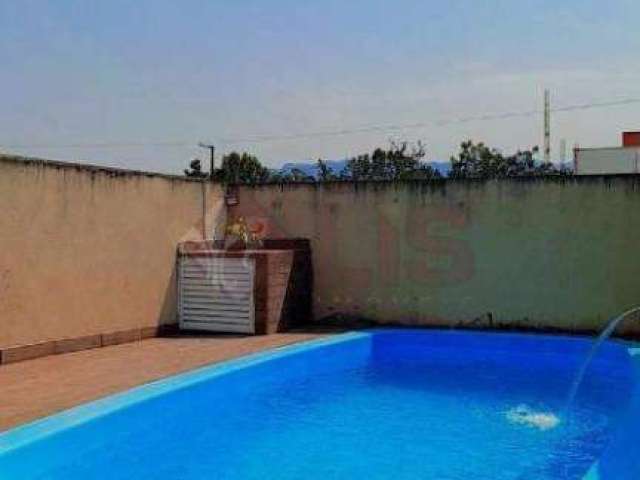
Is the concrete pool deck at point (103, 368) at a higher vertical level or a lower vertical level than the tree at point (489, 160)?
lower

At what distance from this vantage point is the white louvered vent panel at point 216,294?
1191cm

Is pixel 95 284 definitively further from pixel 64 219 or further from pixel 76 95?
pixel 76 95

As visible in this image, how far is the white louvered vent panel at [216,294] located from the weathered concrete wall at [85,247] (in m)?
0.24

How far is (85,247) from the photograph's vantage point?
10398 mm

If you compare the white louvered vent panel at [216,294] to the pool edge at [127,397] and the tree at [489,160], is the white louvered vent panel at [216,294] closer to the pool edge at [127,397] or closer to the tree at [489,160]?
the pool edge at [127,397]

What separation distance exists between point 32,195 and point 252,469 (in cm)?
510

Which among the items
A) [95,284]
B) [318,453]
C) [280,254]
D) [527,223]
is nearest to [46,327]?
[95,284]

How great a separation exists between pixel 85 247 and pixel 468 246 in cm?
586

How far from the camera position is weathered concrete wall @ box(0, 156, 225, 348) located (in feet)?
30.5

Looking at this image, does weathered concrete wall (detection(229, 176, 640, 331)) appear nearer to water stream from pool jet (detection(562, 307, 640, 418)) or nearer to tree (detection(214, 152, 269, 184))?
water stream from pool jet (detection(562, 307, 640, 418))

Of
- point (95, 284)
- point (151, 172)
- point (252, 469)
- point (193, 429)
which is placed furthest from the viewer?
point (151, 172)

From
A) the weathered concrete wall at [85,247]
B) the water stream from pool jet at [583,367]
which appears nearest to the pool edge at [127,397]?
the weathered concrete wall at [85,247]

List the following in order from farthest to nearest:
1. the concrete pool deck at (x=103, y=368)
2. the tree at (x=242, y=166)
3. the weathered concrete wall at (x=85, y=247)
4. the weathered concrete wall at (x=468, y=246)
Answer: the tree at (x=242, y=166), the weathered concrete wall at (x=468, y=246), the weathered concrete wall at (x=85, y=247), the concrete pool deck at (x=103, y=368)

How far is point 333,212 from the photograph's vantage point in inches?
519
